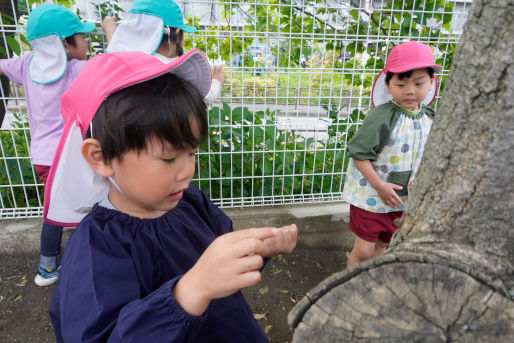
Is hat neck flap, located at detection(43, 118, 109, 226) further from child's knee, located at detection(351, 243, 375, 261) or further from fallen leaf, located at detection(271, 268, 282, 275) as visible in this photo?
fallen leaf, located at detection(271, 268, 282, 275)

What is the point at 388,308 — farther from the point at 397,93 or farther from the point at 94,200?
the point at 397,93

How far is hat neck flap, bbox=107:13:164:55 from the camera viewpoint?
7.25 feet

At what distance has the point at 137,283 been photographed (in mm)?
929

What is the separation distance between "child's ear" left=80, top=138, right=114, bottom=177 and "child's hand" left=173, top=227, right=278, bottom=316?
411 mm

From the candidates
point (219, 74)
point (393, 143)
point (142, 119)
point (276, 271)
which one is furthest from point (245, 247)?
point (276, 271)

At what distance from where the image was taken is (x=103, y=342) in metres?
0.81

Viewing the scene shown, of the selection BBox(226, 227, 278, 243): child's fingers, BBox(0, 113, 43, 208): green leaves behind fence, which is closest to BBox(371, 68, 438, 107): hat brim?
BBox(226, 227, 278, 243): child's fingers

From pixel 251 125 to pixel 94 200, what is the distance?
5.71 feet

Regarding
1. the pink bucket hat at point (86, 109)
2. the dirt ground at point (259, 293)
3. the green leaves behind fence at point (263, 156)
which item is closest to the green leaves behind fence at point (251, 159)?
the green leaves behind fence at point (263, 156)

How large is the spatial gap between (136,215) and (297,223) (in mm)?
1973

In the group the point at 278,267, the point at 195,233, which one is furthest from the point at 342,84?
the point at 195,233

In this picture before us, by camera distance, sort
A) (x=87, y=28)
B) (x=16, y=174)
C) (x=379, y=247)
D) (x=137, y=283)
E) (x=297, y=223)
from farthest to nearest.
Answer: (x=297, y=223), (x=16, y=174), (x=379, y=247), (x=87, y=28), (x=137, y=283)

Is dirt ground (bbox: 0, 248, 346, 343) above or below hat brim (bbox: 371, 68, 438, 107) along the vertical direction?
below

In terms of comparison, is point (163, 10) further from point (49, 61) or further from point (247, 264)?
point (247, 264)
